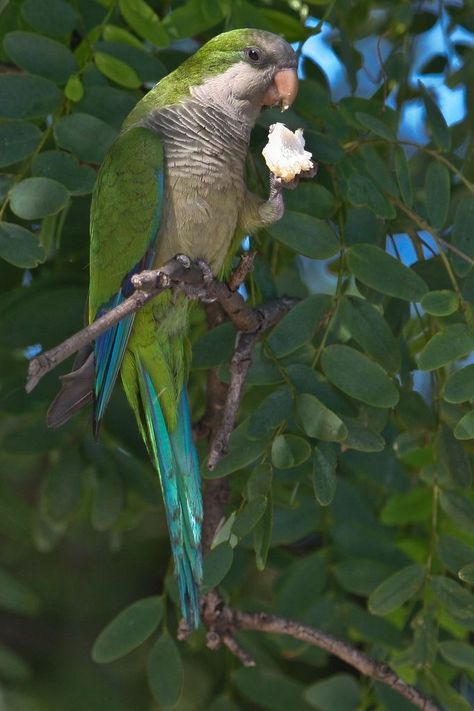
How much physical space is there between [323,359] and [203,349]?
0.21 metres

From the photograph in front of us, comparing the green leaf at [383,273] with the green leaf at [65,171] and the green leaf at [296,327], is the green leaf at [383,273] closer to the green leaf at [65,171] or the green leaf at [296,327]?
the green leaf at [296,327]

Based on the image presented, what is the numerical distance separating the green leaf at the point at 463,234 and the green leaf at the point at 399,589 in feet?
1.50

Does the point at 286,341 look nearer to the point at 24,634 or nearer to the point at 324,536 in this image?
the point at 324,536

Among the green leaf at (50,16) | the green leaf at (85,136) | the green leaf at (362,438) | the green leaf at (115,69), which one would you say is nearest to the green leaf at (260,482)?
the green leaf at (362,438)

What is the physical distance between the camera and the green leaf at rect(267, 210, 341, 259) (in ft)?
5.22

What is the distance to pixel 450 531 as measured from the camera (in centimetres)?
192

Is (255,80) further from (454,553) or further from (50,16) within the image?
(454,553)

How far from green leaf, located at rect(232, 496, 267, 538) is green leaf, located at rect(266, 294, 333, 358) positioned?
230 millimetres

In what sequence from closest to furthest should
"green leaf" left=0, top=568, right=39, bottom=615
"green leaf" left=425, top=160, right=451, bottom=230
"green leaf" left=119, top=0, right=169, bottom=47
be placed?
A: 1. "green leaf" left=425, top=160, right=451, bottom=230
2. "green leaf" left=119, top=0, right=169, bottom=47
3. "green leaf" left=0, top=568, right=39, bottom=615

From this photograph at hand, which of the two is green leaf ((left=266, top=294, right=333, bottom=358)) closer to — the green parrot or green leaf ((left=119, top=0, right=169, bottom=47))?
the green parrot

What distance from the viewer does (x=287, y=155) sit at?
1510 millimetres

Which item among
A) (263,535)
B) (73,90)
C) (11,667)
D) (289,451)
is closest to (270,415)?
(289,451)

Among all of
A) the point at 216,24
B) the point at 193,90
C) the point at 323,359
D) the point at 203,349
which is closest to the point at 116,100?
the point at 193,90

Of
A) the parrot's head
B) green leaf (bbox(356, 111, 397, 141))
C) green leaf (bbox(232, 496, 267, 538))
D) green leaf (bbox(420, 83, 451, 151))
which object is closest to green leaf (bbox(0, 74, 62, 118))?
the parrot's head
